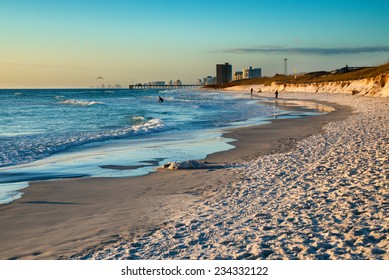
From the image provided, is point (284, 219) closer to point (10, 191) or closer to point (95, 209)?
point (95, 209)

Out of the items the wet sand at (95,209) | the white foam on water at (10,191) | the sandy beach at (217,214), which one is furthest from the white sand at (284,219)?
the white foam on water at (10,191)

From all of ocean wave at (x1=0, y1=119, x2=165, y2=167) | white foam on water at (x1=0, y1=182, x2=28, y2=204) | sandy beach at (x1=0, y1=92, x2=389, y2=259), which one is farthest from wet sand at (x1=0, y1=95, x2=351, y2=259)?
ocean wave at (x1=0, y1=119, x2=165, y2=167)

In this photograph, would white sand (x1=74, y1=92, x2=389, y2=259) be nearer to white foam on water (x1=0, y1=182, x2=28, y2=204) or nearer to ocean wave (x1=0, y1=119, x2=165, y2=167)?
white foam on water (x1=0, y1=182, x2=28, y2=204)

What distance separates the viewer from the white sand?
208 inches

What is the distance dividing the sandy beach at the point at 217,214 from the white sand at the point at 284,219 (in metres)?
0.02

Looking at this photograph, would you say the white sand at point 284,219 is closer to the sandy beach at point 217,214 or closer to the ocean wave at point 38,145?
the sandy beach at point 217,214

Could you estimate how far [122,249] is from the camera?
5512 millimetres

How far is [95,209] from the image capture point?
7.50 metres

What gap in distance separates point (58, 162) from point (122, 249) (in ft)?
27.8

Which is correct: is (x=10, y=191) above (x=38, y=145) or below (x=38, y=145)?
below

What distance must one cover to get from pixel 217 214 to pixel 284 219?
118 cm

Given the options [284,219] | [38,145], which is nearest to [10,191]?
[284,219]

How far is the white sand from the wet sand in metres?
0.28
